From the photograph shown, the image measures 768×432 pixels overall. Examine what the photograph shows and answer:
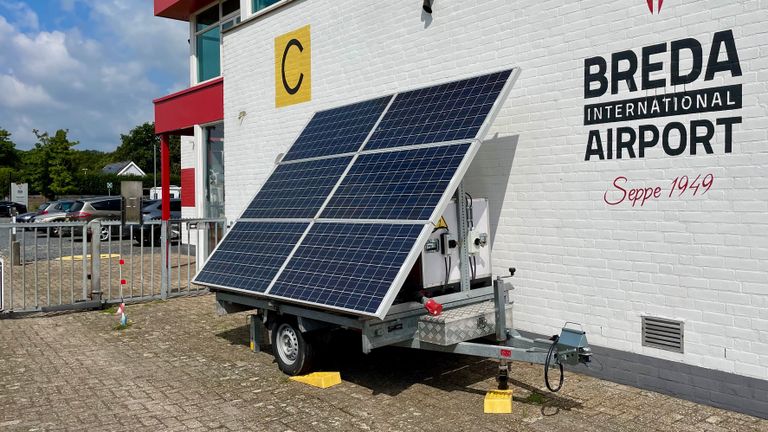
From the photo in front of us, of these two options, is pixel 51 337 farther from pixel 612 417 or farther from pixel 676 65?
pixel 676 65

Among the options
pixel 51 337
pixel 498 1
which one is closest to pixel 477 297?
pixel 498 1

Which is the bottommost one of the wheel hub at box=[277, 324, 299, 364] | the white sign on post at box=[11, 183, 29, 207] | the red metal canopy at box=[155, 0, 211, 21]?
the wheel hub at box=[277, 324, 299, 364]

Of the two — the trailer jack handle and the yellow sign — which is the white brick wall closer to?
the trailer jack handle

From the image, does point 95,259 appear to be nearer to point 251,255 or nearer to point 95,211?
point 251,255

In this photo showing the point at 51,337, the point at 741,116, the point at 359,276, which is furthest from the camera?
the point at 51,337

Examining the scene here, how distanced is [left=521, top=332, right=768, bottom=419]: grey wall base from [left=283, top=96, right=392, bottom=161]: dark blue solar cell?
12.1 feet

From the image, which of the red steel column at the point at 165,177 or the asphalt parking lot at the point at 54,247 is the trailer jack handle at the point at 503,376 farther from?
the asphalt parking lot at the point at 54,247

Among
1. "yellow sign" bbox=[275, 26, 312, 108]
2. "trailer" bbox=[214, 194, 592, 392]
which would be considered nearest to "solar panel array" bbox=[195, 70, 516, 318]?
"trailer" bbox=[214, 194, 592, 392]

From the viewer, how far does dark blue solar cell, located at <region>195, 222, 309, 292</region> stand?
22.3 ft

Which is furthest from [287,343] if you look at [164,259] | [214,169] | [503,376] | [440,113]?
[214,169]

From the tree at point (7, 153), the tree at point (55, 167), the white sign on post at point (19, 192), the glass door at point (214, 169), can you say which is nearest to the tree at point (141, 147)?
the tree at point (7, 153)

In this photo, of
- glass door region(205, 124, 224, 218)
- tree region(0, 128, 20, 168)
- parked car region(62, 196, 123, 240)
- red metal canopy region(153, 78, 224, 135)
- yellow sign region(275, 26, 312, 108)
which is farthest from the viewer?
tree region(0, 128, 20, 168)

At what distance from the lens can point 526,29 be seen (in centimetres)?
710

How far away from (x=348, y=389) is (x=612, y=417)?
254 cm
